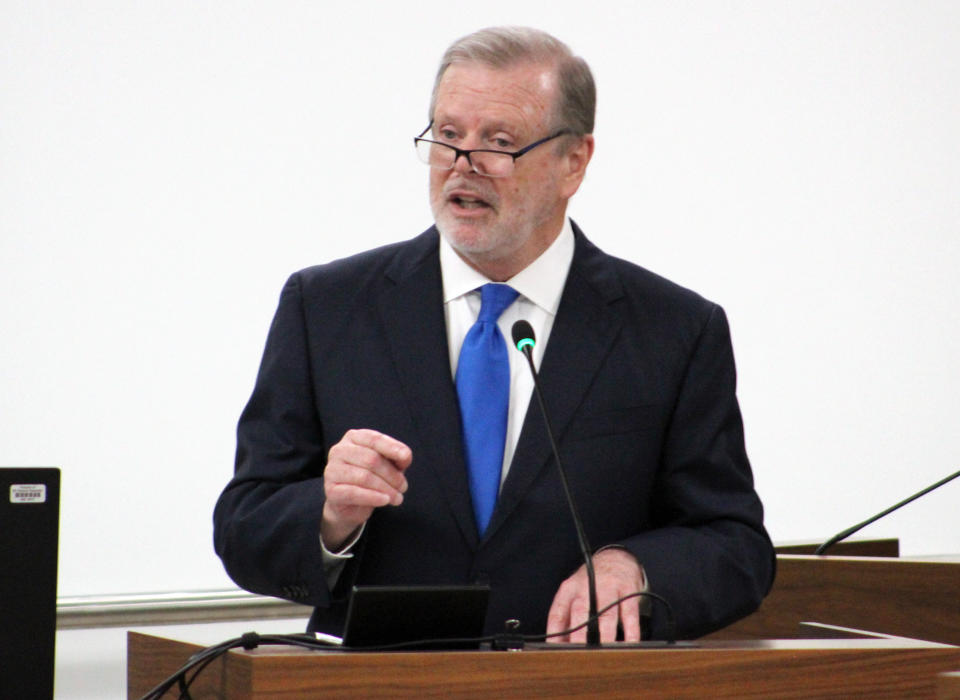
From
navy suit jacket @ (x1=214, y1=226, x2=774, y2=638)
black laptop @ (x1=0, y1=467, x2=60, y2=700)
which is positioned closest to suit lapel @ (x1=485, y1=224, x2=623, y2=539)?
navy suit jacket @ (x1=214, y1=226, x2=774, y2=638)

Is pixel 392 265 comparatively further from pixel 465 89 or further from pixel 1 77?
pixel 1 77

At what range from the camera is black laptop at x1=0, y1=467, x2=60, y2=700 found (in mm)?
1660

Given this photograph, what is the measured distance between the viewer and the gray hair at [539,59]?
2.12m

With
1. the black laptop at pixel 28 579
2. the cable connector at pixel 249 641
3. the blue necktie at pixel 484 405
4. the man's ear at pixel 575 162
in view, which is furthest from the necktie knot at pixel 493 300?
the cable connector at pixel 249 641

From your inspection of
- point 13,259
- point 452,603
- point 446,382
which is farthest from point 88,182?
point 452,603

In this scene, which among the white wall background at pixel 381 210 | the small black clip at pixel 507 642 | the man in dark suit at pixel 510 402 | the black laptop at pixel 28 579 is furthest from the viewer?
the white wall background at pixel 381 210

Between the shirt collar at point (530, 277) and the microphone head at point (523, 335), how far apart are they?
327mm

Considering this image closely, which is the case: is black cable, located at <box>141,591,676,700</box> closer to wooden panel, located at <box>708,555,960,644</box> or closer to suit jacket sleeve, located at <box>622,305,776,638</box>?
suit jacket sleeve, located at <box>622,305,776,638</box>

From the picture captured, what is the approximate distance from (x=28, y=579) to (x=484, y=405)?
0.68m

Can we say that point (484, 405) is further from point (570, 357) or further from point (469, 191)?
point (469, 191)

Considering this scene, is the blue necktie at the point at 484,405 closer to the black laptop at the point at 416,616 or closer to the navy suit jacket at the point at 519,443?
the navy suit jacket at the point at 519,443

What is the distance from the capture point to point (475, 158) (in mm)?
2072

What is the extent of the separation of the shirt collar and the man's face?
2cm

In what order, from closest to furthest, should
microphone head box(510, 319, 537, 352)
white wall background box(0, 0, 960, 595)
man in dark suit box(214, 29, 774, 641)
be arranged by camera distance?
microphone head box(510, 319, 537, 352) < man in dark suit box(214, 29, 774, 641) < white wall background box(0, 0, 960, 595)
